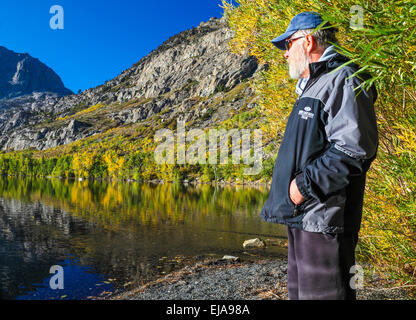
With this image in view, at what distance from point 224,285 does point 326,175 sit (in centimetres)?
994

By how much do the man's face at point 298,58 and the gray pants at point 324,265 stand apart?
148 centimetres

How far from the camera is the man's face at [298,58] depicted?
2.80 metres

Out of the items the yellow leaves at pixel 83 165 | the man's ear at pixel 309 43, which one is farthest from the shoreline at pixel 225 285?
the yellow leaves at pixel 83 165

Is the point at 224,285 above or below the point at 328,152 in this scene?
below

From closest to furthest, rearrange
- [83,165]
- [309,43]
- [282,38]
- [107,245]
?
[309,43] → [282,38] → [107,245] → [83,165]

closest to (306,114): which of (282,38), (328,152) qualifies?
(328,152)

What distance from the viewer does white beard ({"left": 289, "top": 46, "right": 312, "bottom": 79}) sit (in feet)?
9.19

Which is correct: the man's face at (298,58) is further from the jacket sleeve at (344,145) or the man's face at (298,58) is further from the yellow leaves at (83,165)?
the yellow leaves at (83,165)

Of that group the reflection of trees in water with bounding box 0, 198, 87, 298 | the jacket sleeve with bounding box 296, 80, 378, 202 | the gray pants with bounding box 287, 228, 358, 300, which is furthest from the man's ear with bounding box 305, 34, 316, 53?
the reflection of trees in water with bounding box 0, 198, 87, 298

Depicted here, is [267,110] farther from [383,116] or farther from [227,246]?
[227,246]

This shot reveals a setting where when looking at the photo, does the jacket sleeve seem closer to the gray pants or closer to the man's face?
the gray pants

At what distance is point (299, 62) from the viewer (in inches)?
112

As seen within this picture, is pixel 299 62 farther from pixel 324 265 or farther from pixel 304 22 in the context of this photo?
pixel 324 265
